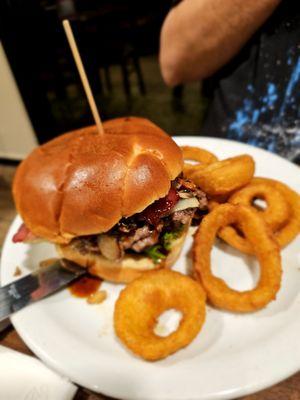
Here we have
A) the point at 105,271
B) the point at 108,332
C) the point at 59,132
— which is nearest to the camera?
the point at 108,332

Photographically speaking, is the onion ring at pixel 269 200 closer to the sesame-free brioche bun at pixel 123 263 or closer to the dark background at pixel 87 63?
the sesame-free brioche bun at pixel 123 263

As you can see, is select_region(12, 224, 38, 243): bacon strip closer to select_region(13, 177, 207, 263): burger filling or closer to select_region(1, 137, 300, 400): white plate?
select_region(13, 177, 207, 263): burger filling

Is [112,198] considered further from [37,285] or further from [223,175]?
[37,285]

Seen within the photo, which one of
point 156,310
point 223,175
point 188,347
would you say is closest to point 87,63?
point 223,175

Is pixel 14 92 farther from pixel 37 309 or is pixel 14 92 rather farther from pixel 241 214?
pixel 241 214

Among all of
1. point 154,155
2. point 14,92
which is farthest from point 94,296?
point 14,92

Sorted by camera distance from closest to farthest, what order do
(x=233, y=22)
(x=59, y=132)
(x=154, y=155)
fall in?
(x=154, y=155) → (x=233, y=22) → (x=59, y=132)

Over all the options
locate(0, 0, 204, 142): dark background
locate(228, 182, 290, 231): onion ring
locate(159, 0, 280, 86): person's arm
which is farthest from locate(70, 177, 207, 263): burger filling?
locate(0, 0, 204, 142): dark background

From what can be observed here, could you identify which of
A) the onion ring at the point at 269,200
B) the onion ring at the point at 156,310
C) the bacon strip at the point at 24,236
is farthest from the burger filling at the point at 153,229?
the onion ring at the point at 269,200
